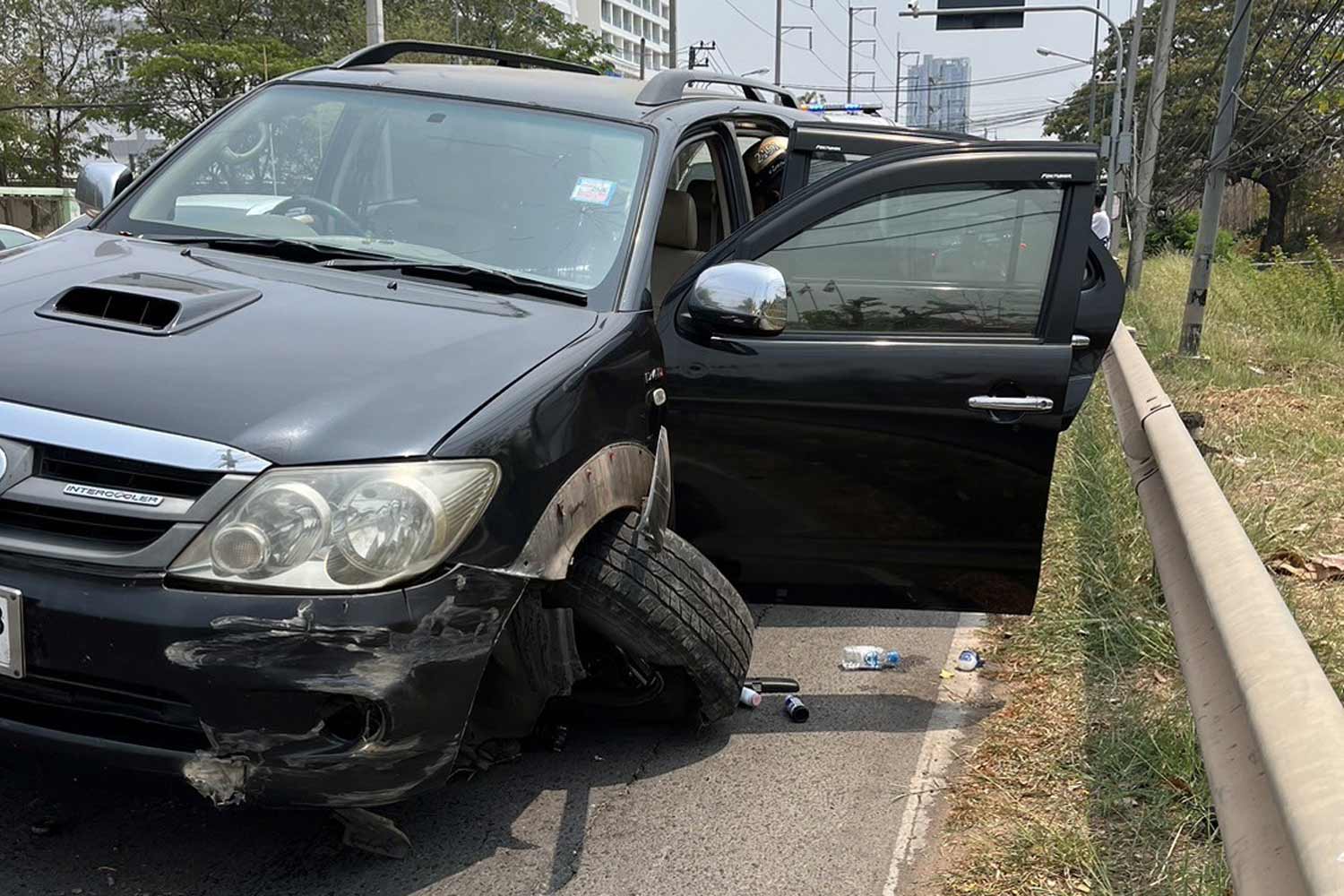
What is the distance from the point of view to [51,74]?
42.2 metres

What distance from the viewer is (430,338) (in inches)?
111

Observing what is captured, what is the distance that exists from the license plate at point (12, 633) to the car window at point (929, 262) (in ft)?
7.85

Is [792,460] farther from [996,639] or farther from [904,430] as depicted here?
[996,639]

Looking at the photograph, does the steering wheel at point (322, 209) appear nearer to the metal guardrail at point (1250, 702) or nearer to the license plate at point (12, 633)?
the license plate at point (12, 633)

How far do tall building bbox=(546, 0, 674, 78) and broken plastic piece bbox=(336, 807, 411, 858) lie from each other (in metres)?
109

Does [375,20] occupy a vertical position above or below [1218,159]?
above

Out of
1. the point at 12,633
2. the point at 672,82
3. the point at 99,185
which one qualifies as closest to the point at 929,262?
the point at 672,82

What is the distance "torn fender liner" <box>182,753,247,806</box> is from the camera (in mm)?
2357

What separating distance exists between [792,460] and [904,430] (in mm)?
360

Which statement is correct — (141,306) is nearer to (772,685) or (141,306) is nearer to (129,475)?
(129,475)

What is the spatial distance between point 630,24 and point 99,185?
132836 mm

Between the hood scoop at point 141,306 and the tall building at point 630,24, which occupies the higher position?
the tall building at point 630,24

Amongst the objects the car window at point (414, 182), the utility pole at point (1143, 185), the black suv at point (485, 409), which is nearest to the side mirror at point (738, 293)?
the black suv at point (485, 409)

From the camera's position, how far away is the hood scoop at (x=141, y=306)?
2748mm
